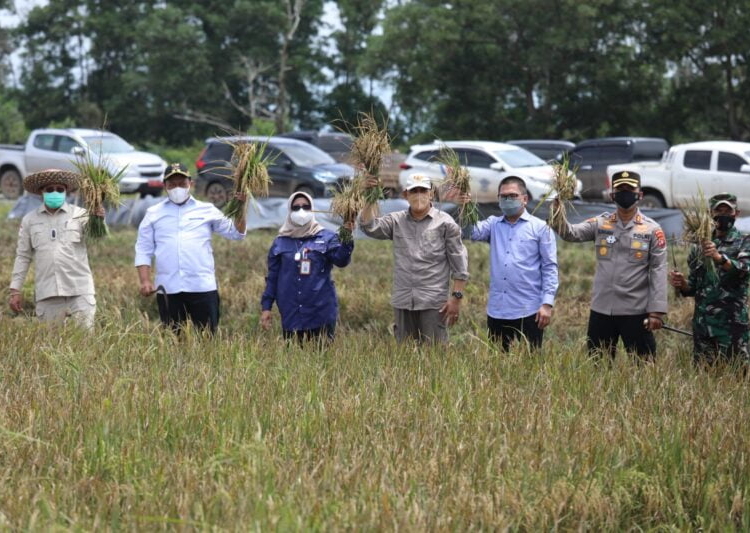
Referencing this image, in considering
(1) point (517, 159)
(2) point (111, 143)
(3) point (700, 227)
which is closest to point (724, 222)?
(3) point (700, 227)

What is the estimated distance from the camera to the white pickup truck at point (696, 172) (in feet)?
66.8

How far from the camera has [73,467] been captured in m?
5.16

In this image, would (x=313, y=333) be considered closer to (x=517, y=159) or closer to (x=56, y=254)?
(x=56, y=254)

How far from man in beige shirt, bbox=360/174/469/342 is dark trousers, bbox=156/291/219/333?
1.32m

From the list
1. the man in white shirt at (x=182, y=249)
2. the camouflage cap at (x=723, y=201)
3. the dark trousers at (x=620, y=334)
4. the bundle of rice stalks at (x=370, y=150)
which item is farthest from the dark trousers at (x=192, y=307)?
the camouflage cap at (x=723, y=201)

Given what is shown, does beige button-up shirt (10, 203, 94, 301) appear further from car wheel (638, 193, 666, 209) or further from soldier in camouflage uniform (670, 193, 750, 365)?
car wheel (638, 193, 666, 209)

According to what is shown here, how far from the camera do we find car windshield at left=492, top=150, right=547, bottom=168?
2320 cm

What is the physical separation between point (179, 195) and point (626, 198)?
3.07 metres

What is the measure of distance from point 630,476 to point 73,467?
91.5 inches

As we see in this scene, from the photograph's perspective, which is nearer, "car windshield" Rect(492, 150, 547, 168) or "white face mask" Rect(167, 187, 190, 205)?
"white face mask" Rect(167, 187, 190, 205)

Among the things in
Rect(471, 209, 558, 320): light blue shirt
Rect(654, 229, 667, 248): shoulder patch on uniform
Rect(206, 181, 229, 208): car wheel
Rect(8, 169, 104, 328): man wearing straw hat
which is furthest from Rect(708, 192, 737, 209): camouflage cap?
Rect(206, 181, 229, 208): car wheel

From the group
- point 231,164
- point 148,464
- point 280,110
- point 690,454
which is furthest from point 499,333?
point 280,110

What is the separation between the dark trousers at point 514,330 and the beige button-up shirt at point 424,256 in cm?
41

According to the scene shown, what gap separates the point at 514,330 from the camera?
8250mm
